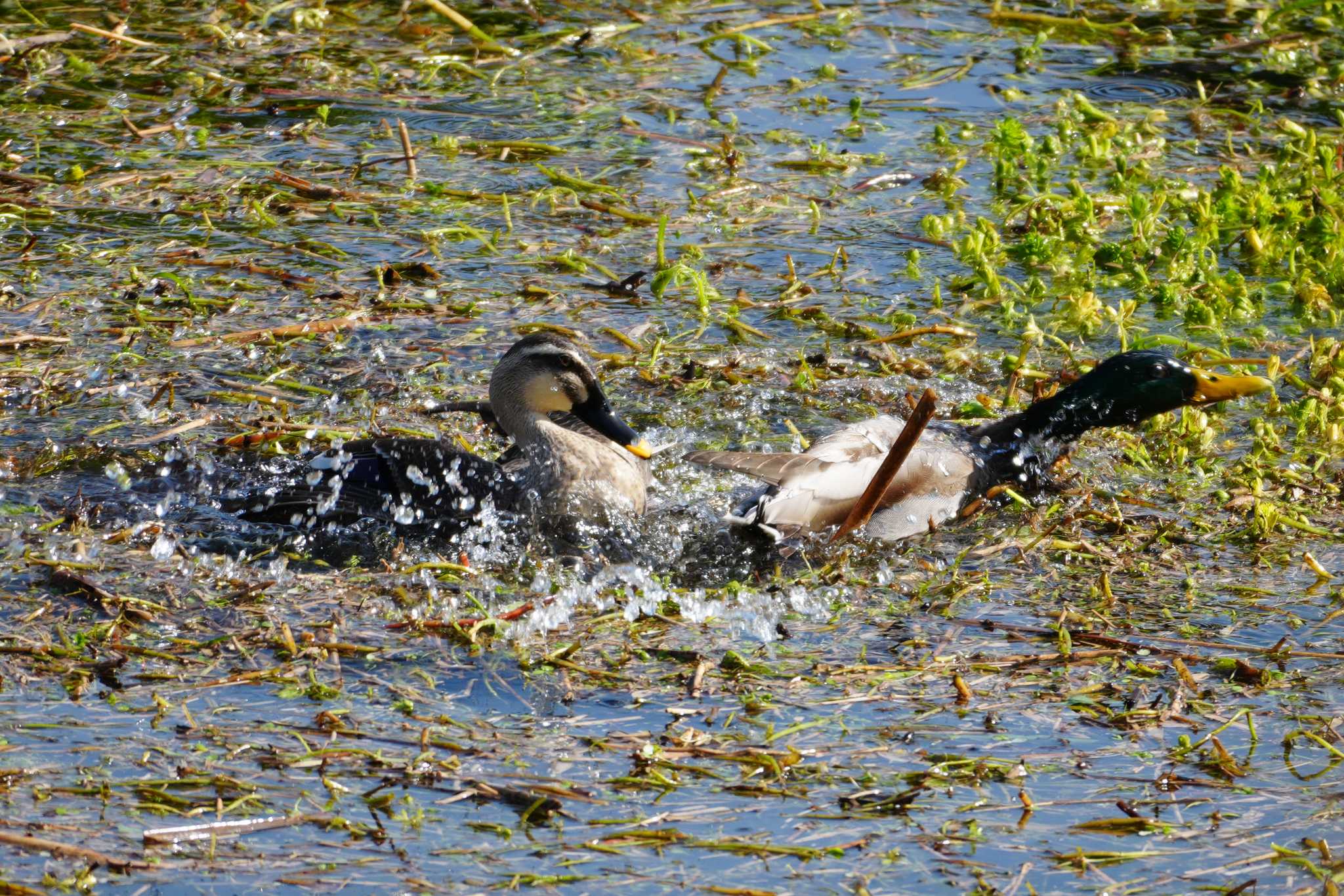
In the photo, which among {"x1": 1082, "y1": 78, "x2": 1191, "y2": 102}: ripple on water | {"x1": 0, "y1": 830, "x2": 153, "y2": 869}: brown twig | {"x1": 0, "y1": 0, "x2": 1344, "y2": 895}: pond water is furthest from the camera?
{"x1": 1082, "y1": 78, "x2": 1191, "y2": 102}: ripple on water

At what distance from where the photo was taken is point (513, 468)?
19.2 ft

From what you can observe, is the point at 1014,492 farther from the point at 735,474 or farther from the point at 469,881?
the point at 469,881

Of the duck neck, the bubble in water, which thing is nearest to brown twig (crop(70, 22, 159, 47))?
the bubble in water

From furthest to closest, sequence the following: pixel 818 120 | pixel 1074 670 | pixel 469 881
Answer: pixel 818 120 < pixel 1074 670 < pixel 469 881

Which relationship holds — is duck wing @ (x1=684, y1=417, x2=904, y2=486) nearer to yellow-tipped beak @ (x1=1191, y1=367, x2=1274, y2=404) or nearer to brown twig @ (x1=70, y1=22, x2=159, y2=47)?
yellow-tipped beak @ (x1=1191, y1=367, x2=1274, y2=404)

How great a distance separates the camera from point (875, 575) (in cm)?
525

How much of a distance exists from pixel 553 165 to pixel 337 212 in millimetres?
1222

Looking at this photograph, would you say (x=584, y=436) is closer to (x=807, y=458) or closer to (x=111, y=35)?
(x=807, y=458)

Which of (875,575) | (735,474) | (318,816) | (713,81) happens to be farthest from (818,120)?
(318,816)

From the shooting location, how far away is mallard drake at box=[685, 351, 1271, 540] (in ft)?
18.1

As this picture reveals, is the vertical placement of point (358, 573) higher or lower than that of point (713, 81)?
lower

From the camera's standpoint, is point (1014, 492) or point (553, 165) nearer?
point (1014, 492)

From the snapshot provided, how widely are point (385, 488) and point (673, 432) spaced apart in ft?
3.98

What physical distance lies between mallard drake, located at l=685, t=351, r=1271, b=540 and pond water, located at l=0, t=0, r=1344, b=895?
0.48ft
